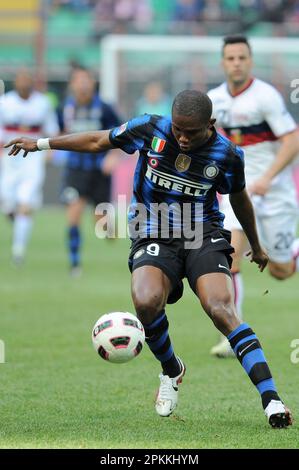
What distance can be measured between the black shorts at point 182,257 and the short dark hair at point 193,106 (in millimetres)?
852

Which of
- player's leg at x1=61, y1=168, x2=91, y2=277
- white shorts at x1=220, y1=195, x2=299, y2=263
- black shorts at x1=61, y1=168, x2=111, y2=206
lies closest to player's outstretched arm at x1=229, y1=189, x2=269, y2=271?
white shorts at x1=220, y1=195, x2=299, y2=263

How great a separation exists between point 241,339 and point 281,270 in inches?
163

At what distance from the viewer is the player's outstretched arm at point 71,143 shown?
6516 mm

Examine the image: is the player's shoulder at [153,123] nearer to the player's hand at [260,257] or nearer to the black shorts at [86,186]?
the player's hand at [260,257]

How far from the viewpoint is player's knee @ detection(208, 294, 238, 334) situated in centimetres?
611

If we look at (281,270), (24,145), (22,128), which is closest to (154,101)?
(22,128)

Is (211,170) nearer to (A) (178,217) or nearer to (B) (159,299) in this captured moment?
(A) (178,217)

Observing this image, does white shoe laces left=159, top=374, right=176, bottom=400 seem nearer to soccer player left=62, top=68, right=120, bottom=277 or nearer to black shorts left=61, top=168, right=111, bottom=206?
soccer player left=62, top=68, right=120, bottom=277

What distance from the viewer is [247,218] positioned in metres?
6.67

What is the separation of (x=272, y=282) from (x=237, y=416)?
832cm

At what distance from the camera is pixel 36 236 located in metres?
20.7

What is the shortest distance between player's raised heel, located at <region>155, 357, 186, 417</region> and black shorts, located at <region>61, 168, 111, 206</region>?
8526 mm
